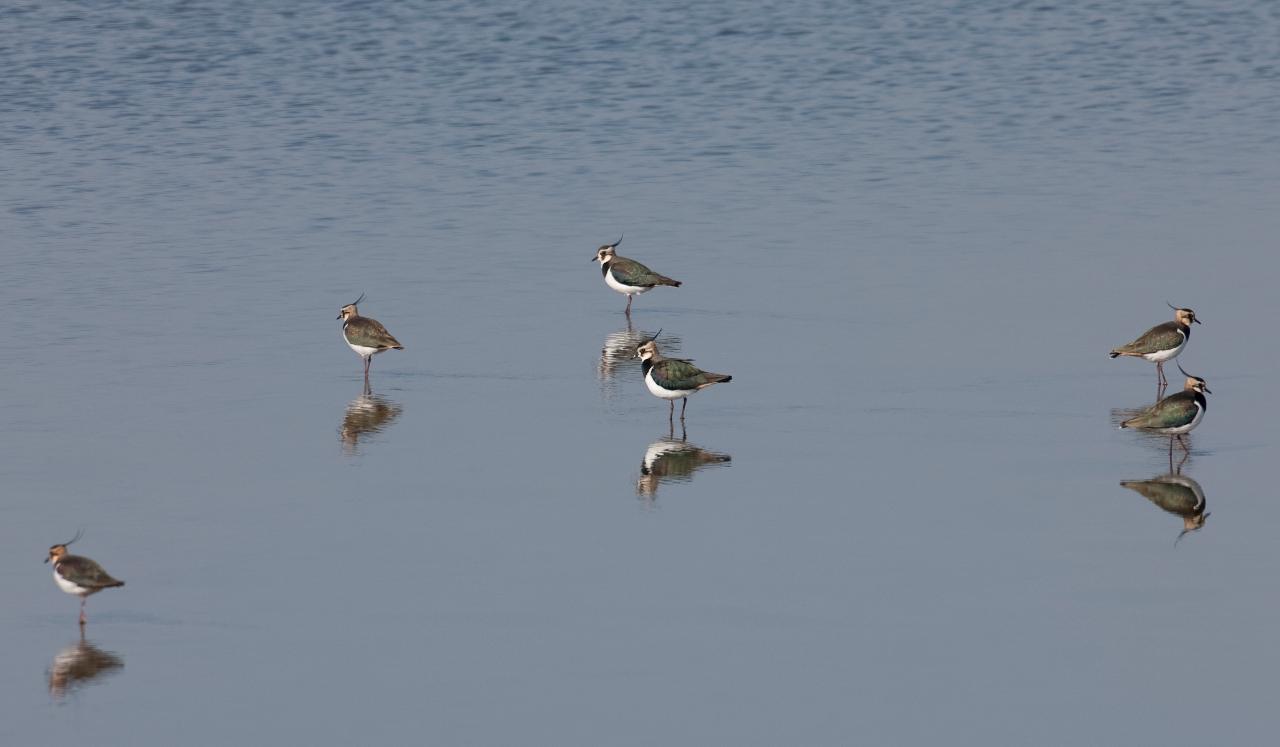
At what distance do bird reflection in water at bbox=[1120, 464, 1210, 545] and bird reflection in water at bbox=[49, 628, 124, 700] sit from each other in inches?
324

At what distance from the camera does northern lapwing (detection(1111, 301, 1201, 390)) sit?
848 inches

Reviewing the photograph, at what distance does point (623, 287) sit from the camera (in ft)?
85.8

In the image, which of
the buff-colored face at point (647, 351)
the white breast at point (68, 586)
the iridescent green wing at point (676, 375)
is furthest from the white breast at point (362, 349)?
the white breast at point (68, 586)

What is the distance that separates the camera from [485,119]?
41.9m

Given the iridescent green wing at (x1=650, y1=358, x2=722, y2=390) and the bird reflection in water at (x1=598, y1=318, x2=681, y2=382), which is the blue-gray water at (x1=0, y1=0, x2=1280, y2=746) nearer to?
the bird reflection in water at (x1=598, y1=318, x2=681, y2=382)

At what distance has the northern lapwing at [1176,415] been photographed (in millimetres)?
18750

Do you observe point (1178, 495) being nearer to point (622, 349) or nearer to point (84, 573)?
point (622, 349)

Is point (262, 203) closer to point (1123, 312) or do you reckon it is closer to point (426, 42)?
point (1123, 312)

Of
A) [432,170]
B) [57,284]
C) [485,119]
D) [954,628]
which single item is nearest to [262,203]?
[432,170]

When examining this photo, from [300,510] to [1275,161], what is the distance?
21.7 m

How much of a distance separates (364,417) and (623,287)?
625 centimetres

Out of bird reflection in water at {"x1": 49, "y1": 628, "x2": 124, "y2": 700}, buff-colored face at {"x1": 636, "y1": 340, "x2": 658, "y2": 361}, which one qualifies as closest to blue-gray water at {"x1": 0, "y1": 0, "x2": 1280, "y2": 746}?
bird reflection in water at {"x1": 49, "y1": 628, "x2": 124, "y2": 700}

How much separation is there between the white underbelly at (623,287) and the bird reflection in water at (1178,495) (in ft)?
30.5

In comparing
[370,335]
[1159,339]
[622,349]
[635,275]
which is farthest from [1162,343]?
[370,335]
